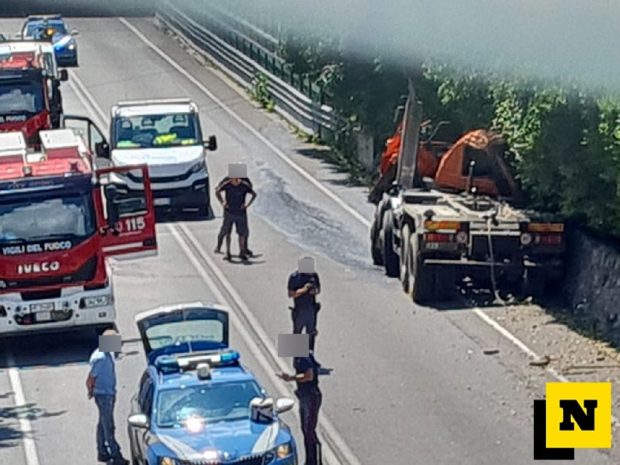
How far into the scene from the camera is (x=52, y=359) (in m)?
23.6

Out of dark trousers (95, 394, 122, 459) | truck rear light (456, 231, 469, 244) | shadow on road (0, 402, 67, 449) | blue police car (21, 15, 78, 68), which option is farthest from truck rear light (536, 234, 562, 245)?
blue police car (21, 15, 78, 68)

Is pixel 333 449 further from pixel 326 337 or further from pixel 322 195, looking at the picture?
pixel 322 195

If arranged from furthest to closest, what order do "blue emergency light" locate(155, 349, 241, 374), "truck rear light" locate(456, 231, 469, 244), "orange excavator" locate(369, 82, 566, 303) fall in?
"truck rear light" locate(456, 231, 469, 244) → "orange excavator" locate(369, 82, 566, 303) → "blue emergency light" locate(155, 349, 241, 374)

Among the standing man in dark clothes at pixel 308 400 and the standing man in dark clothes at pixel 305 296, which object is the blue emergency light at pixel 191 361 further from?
the standing man in dark clothes at pixel 305 296

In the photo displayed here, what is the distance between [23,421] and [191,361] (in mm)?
3558

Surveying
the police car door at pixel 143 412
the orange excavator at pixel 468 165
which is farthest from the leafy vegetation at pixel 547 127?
the police car door at pixel 143 412

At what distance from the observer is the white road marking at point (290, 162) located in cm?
2383

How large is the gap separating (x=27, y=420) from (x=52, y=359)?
325 centimetres

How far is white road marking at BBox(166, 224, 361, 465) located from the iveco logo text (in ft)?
9.60

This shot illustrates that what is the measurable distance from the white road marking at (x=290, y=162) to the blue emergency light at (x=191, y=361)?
5.50 meters

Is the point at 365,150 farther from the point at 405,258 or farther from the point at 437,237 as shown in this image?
the point at 437,237

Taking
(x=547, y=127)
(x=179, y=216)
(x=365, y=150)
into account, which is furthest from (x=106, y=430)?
(x=365, y=150)

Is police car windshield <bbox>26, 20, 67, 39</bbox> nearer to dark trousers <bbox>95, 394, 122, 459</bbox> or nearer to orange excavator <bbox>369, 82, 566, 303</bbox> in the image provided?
orange excavator <bbox>369, 82, 566, 303</bbox>

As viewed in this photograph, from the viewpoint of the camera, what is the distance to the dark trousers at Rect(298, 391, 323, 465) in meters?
17.5
